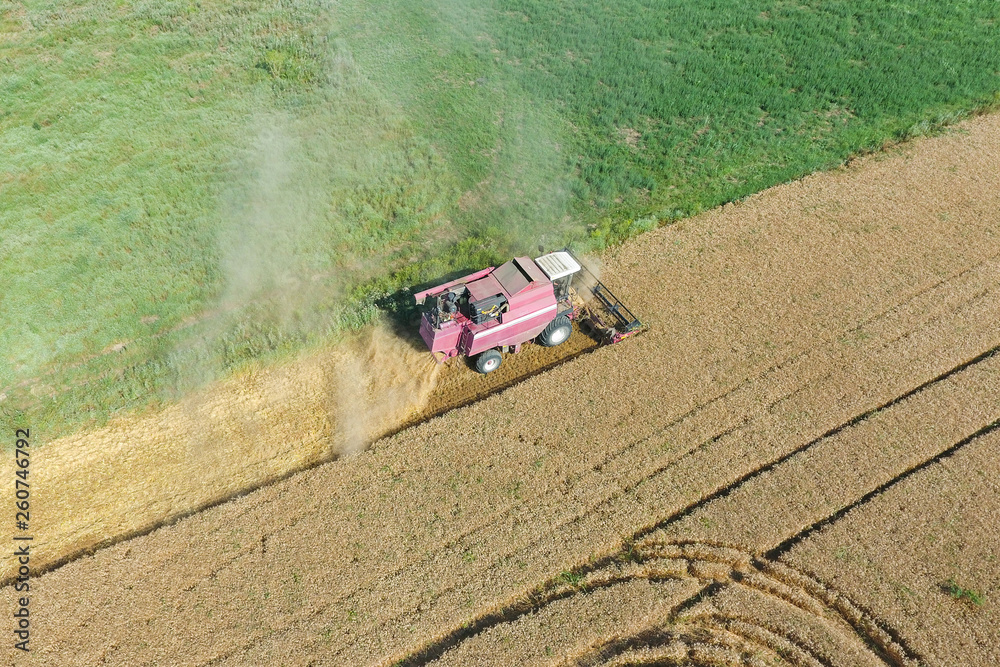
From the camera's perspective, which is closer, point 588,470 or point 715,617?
point 715,617

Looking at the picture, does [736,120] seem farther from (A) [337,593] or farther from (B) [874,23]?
(A) [337,593]

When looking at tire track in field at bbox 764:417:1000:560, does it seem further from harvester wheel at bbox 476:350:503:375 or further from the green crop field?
the green crop field

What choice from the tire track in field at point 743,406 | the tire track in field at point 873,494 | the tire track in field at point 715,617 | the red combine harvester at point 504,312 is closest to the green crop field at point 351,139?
the red combine harvester at point 504,312

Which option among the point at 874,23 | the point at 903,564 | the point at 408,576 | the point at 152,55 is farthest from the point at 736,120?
the point at 152,55

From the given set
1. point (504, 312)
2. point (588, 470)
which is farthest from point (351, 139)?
point (588, 470)

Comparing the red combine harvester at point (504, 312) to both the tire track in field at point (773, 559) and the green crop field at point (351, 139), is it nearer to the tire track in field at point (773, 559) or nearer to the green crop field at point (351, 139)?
the green crop field at point (351, 139)

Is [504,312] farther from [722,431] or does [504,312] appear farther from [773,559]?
[773,559]
